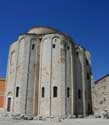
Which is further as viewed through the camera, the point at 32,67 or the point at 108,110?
the point at 32,67

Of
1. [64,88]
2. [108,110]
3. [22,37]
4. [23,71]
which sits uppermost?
[22,37]

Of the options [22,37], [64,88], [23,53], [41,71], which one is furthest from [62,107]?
[22,37]

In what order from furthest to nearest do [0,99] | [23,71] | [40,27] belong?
[0,99]
[40,27]
[23,71]

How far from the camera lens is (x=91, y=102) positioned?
115ft

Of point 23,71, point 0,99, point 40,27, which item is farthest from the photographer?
point 0,99

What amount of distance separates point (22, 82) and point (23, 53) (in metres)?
4.57

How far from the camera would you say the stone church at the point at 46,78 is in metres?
29.9

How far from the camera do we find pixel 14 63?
33375 millimetres

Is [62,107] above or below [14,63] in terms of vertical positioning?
below

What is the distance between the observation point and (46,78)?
31.0 m

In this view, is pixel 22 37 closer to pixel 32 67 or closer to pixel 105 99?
pixel 32 67

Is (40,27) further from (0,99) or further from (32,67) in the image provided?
(0,99)

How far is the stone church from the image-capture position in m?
29.9

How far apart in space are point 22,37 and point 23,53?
122 inches
